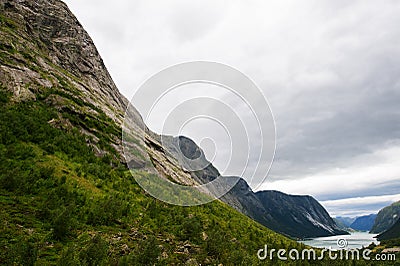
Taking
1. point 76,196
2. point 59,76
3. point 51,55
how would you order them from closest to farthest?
point 76,196
point 59,76
point 51,55

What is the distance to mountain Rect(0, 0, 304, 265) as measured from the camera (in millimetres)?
11289

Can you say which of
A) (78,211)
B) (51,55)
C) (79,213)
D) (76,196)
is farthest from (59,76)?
(79,213)

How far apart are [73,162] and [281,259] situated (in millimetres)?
16784

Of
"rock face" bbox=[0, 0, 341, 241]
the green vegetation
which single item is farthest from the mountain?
"rock face" bbox=[0, 0, 341, 241]

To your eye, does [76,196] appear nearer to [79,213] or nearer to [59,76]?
[79,213]

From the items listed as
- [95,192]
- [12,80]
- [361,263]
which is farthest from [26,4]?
[361,263]

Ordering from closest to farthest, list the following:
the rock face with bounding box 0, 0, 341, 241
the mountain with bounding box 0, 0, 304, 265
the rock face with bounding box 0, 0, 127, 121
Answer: the mountain with bounding box 0, 0, 304, 265
the rock face with bounding box 0, 0, 341, 241
the rock face with bounding box 0, 0, 127, 121

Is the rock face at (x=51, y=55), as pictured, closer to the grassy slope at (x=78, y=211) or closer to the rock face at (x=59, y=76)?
the rock face at (x=59, y=76)

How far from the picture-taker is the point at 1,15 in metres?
41.0

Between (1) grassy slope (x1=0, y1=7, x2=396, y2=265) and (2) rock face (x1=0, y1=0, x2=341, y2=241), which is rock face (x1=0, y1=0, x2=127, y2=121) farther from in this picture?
(1) grassy slope (x1=0, y1=7, x2=396, y2=265)

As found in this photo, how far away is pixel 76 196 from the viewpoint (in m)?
16.5

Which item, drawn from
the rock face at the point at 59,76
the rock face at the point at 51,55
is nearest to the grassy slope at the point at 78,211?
the rock face at the point at 59,76

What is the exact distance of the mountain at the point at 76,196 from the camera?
11289mm

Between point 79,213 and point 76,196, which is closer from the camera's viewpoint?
point 79,213
